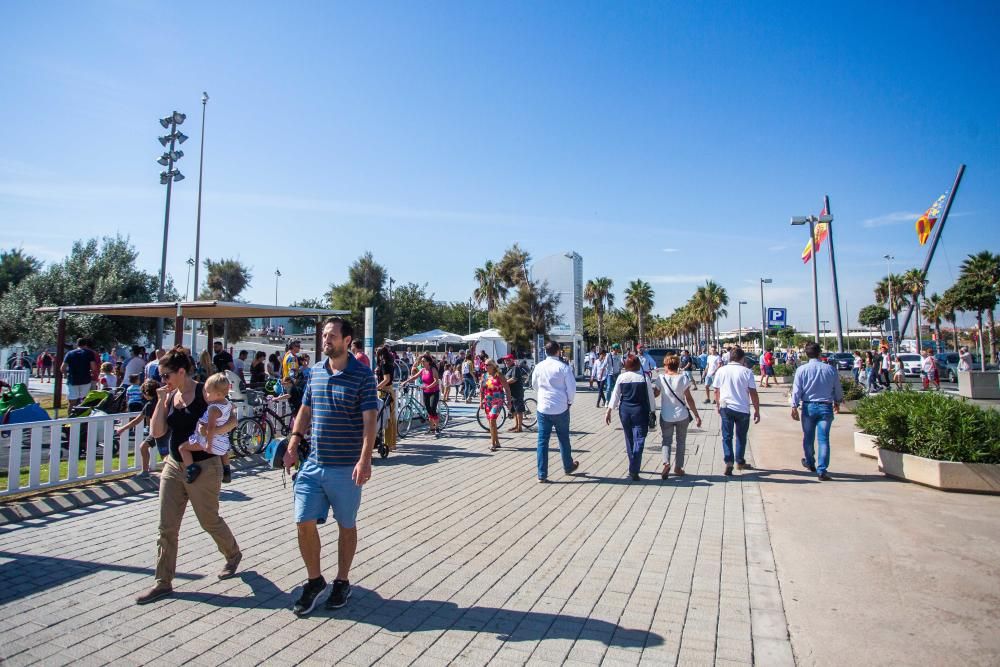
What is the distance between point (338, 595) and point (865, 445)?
8.47m

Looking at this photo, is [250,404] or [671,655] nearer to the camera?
[671,655]

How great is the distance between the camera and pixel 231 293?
5694 cm

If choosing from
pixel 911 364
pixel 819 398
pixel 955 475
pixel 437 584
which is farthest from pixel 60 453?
pixel 911 364

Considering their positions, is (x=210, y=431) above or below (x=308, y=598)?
above

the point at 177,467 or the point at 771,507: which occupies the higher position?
the point at 177,467

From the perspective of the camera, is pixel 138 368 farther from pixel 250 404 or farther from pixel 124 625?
pixel 124 625

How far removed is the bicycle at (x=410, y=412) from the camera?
11.9 meters

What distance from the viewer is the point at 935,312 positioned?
59844 millimetres

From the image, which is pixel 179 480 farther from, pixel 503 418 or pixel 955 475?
pixel 503 418

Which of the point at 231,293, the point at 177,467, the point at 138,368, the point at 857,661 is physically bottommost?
the point at 857,661

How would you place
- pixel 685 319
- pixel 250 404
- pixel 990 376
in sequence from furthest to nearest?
pixel 685 319 < pixel 990 376 < pixel 250 404

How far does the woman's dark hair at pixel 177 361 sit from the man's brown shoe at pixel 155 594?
147cm

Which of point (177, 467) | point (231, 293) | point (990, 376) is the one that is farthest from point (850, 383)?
point (231, 293)

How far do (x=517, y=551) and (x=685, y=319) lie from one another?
273 feet
